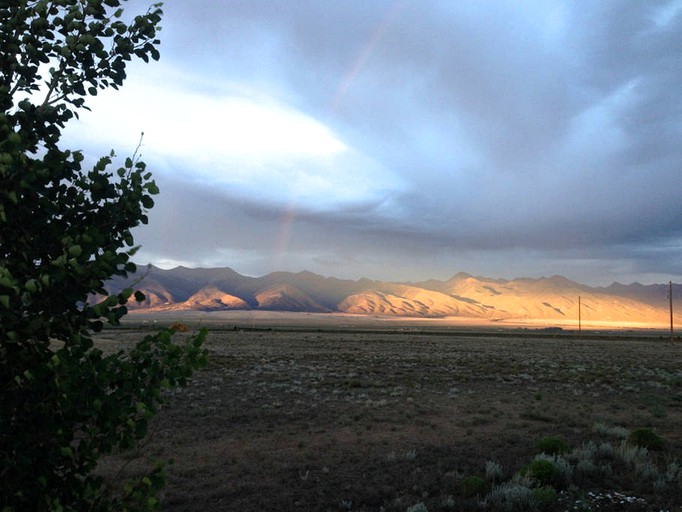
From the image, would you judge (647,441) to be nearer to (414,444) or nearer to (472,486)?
(472,486)

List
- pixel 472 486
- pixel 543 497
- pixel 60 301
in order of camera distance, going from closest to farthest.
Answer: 1. pixel 60 301
2. pixel 543 497
3. pixel 472 486

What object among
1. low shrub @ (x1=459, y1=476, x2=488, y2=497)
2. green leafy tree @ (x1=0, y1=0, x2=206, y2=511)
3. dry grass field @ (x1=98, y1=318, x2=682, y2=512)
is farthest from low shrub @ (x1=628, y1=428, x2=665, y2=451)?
green leafy tree @ (x1=0, y1=0, x2=206, y2=511)

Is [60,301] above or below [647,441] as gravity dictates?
above

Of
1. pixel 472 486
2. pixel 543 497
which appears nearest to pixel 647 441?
pixel 543 497

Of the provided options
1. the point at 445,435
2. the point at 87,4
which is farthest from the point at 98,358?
the point at 445,435

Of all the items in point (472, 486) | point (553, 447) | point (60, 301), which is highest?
point (60, 301)

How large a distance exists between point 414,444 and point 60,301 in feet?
41.9

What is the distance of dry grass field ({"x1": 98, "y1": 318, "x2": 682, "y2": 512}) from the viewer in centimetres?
912

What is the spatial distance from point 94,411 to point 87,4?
278cm

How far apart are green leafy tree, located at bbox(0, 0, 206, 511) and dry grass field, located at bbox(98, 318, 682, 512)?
444mm

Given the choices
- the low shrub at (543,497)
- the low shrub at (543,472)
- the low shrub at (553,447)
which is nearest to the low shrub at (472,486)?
the low shrub at (543,472)

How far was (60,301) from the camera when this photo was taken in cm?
271

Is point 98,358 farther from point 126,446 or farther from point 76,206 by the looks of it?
point 76,206

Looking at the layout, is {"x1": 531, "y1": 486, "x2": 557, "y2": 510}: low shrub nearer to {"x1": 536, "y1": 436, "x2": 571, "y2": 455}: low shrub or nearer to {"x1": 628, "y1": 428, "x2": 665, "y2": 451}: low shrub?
{"x1": 536, "y1": 436, "x2": 571, "y2": 455}: low shrub
